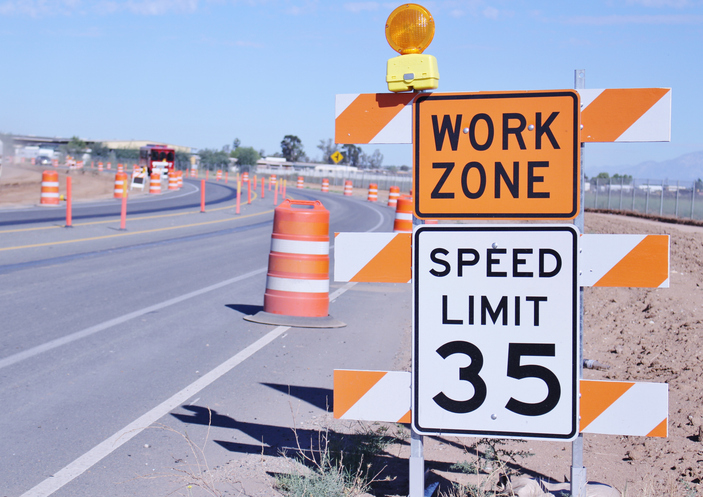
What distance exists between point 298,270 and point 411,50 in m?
5.46

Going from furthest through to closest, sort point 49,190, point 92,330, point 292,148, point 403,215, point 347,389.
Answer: point 292,148 → point 49,190 → point 403,215 → point 92,330 → point 347,389

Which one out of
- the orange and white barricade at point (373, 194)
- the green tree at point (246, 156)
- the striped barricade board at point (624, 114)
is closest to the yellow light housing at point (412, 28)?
the striped barricade board at point (624, 114)

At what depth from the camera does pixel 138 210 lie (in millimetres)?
25406

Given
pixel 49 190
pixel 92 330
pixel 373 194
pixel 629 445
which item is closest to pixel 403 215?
pixel 92 330

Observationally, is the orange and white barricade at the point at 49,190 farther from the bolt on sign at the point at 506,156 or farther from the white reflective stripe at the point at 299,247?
A: the bolt on sign at the point at 506,156

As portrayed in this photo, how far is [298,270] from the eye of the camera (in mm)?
8258

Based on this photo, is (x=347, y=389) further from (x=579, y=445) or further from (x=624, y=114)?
(x=624, y=114)

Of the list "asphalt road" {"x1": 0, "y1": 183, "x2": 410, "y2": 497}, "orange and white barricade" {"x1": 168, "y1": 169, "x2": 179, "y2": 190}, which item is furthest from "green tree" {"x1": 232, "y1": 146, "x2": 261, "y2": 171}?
"asphalt road" {"x1": 0, "y1": 183, "x2": 410, "y2": 497}

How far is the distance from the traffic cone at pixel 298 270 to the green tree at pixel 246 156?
153 meters

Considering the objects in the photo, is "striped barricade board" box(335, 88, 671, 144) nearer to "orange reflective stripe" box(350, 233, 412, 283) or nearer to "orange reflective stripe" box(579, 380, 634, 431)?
"orange reflective stripe" box(350, 233, 412, 283)

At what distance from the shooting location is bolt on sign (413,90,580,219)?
290cm

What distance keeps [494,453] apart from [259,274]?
8.51 meters

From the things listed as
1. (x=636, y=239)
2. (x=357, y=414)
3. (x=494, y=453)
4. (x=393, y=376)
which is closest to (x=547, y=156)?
(x=636, y=239)

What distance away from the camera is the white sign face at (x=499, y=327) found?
2.88 metres
